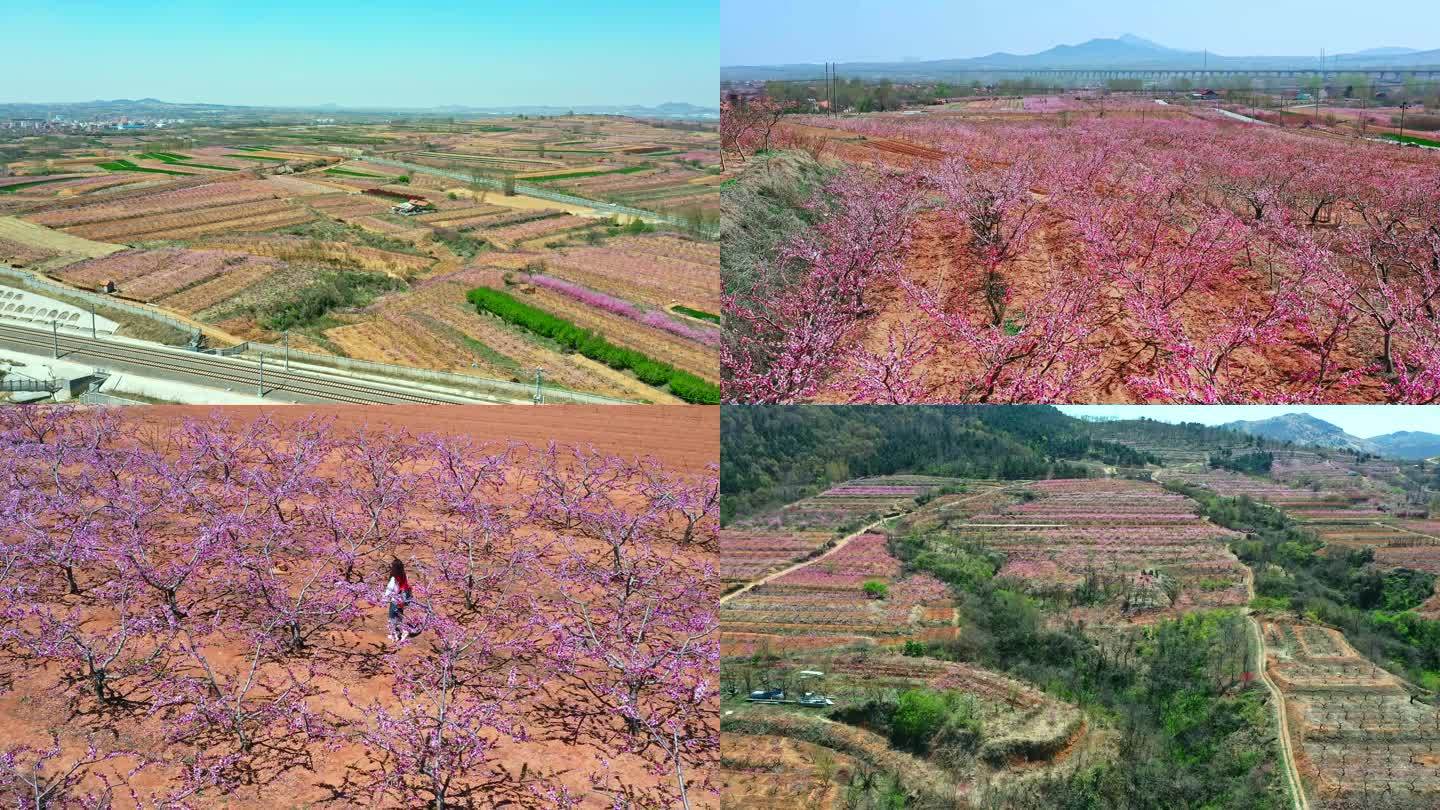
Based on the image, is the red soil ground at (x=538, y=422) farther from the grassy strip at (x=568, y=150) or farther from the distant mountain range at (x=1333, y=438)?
the grassy strip at (x=568, y=150)

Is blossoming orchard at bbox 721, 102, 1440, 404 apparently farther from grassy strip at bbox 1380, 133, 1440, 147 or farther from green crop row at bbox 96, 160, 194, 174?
green crop row at bbox 96, 160, 194, 174

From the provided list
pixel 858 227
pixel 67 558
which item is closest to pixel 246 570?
pixel 67 558

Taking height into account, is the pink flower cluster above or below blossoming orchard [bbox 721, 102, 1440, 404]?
below

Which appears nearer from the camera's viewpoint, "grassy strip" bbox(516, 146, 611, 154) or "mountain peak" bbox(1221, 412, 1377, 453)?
"mountain peak" bbox(1221, 412, 1377, 453)

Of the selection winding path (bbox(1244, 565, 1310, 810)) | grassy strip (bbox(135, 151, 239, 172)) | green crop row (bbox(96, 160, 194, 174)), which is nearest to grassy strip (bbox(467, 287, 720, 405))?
winding path (bbox(1244, 565, 1310, 810))

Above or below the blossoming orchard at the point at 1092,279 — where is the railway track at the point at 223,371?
below

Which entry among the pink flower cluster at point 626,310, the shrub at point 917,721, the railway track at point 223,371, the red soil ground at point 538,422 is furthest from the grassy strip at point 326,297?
the shrub at point 917,721

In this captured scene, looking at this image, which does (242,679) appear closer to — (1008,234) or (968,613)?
(968,613)
